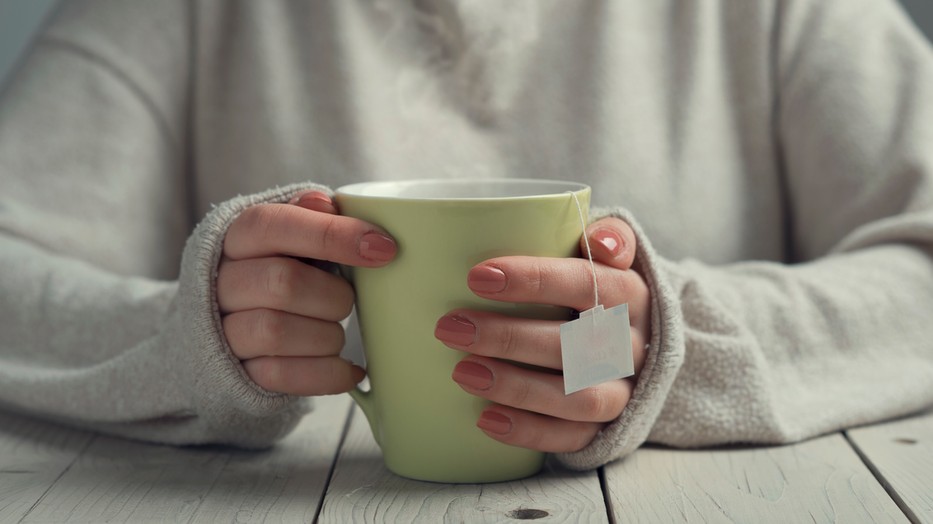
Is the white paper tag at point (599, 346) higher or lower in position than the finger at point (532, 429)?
higher

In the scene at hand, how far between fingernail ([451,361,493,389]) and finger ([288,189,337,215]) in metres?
0.14

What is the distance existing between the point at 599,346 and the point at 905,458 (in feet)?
0.91

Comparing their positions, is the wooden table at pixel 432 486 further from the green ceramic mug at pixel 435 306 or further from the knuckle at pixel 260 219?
the knuckle at pixel 260 219

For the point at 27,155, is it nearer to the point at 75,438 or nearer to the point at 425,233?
the point at 75,438

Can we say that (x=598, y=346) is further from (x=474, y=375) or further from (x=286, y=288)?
(x=286, y=288)

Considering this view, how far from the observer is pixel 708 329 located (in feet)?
2.41

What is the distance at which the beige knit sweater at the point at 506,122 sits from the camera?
0.93 m

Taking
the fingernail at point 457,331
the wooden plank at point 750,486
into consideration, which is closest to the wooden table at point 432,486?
the wooden plank at point 750,486

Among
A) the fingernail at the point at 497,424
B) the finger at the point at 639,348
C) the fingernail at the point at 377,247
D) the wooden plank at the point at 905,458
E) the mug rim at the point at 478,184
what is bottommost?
the wooden plank at the point at 905,458

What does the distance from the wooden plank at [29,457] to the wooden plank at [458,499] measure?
20 cm

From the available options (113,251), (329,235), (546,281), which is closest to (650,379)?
(546,281)

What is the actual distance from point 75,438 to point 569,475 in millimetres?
401

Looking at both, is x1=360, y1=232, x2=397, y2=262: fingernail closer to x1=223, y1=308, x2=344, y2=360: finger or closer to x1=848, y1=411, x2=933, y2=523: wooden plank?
x1=223, y1=308, x2=344, y2=360: finger

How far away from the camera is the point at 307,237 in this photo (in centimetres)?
59
